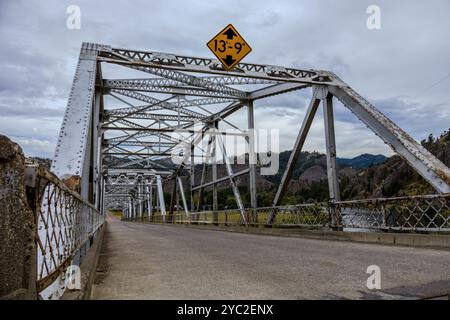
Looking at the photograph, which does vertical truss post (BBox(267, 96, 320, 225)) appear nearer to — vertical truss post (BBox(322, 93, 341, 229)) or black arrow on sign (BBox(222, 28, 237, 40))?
vertical truss post (BBox(322, 93, 341, 229))

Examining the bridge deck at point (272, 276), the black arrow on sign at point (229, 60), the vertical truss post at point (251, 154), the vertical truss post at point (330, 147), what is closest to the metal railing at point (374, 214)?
the vertical truss post at point (330, 147)

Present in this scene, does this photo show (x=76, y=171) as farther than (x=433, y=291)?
Yes

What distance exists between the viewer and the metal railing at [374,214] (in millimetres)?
8039

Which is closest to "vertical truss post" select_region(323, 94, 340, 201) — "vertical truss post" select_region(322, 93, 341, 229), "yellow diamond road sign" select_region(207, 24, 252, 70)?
"vertical truss post" select_region(322, 93, 341, 229)

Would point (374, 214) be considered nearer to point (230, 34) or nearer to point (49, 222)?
point (230, 34)

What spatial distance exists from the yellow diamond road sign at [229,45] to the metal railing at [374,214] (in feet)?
17.1

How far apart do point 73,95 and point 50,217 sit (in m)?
6.64

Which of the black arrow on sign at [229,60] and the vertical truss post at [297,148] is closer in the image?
the black arrow on sign at [229,60]

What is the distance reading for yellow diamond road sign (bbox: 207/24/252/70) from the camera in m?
9.94

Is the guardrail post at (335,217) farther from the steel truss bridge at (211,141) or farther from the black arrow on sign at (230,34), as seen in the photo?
the black arrow on sign at (230,34)

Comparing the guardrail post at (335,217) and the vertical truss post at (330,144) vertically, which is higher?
the vertical truss post at (330,144)
